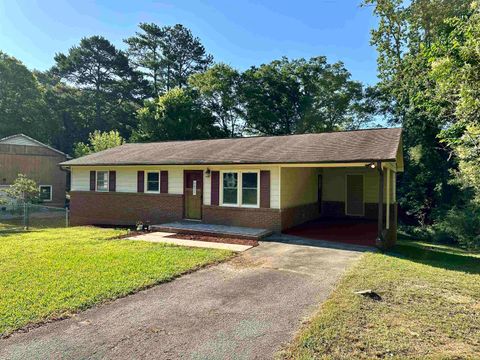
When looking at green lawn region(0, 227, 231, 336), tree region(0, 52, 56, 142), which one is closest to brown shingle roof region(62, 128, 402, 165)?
green lawn region(0, 227, 231, 336)

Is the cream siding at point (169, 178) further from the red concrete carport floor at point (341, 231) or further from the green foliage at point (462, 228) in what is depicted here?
the green foliage at point (462, 228)

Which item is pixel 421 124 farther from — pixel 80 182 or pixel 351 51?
pixel 80 182

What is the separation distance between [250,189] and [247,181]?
0.32 meters

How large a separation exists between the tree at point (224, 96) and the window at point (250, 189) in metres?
21.3

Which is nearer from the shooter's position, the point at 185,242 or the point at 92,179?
the point at 185,242

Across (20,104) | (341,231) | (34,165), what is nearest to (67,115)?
(20,104)

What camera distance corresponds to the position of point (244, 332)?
13.8ft

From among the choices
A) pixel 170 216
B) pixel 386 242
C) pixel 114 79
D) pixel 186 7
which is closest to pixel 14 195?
pixel 170 216

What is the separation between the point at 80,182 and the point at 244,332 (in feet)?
50.8

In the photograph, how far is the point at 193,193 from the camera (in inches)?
550

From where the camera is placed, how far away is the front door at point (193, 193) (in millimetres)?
13805

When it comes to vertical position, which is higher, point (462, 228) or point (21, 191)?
point (21, 191)

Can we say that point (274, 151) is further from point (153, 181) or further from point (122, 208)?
point (122, 208)

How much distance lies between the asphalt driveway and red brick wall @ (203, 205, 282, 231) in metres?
4.91
